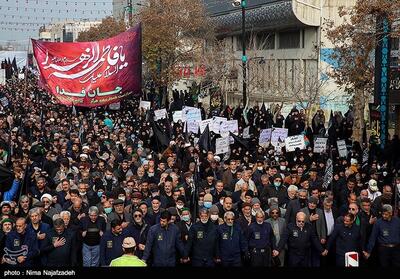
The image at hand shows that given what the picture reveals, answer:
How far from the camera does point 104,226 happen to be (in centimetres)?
1059

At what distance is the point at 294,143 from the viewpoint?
18.7 meters

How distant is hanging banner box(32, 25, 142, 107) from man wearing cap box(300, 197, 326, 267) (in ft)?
42.8

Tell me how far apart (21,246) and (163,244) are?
5.60 ft

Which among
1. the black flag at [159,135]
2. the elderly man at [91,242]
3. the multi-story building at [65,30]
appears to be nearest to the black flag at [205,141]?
the black flag at [159,135]

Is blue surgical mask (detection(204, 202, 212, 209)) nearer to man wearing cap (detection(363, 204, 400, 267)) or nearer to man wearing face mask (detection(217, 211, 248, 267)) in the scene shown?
man wearing face mask (detection(217, 211, 248, 267))

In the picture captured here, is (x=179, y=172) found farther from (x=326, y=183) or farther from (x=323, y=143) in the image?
(x=323, y=143)

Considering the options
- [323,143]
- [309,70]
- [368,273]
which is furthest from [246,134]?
[309,70]

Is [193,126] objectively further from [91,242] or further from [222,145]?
[91,242]

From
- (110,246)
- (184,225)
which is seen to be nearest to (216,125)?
(184,225)

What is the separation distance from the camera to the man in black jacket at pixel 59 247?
9.74 m

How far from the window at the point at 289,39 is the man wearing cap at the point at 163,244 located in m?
36.5

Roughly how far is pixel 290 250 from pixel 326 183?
3.82 meters

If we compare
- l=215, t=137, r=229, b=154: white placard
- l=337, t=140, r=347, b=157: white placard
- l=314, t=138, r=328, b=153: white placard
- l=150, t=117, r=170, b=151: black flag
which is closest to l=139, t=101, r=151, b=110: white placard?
l=150, t=117, r=170, b=151: black flag

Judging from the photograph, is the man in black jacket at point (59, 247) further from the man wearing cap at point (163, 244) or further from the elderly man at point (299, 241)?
the elderly man at point (299, 241)
